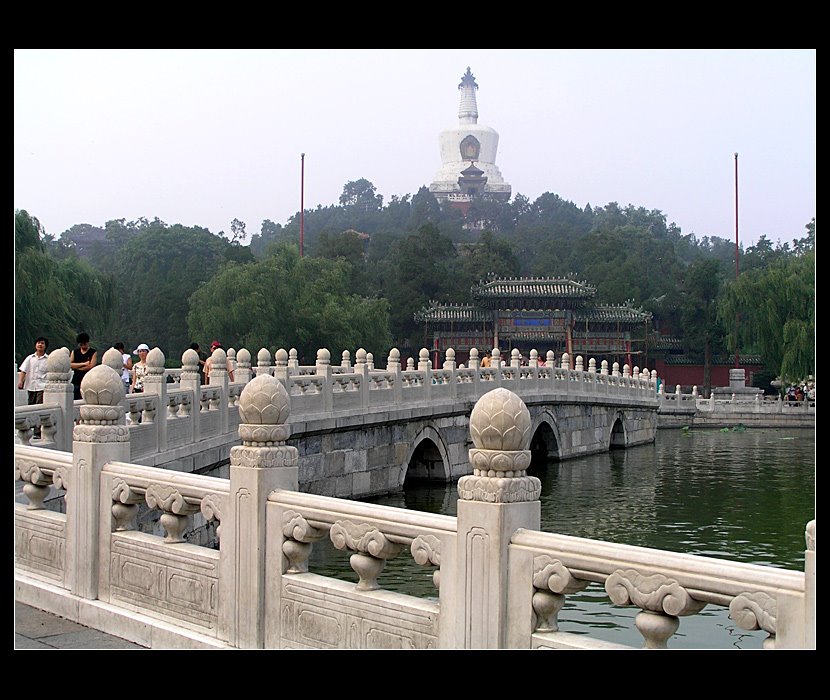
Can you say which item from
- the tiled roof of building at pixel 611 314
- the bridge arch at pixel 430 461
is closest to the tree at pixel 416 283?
the tiled roof of building at pixel 611 314

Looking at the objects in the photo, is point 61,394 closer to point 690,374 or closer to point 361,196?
point 690,374

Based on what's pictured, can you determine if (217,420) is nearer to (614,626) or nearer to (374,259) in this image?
(614,626)

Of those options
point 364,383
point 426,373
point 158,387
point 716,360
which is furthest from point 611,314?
point 158,387

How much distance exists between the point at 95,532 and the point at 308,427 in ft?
32.7

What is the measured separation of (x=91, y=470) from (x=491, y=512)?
104 inches

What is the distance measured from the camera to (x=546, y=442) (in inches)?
1019

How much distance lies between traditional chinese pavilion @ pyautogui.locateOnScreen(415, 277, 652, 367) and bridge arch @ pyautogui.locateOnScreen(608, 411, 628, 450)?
11418mm

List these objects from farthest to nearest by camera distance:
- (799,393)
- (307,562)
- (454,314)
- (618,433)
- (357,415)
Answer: (454,314) < (799,393) < (618,433) < (357,415) < (307,562)

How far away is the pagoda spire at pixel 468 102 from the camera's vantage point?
9594 cm

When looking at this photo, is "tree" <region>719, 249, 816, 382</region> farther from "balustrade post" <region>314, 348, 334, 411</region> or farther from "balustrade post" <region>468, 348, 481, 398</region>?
"balustrade post" <region>314, 348, 334, 411</region>

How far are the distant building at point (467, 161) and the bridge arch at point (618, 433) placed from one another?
58451 millimetres

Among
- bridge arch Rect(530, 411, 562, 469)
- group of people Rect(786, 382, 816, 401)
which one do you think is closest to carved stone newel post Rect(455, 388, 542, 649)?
bridge arch Rect(530, 411, 562, 469)

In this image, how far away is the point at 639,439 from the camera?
1203 inches

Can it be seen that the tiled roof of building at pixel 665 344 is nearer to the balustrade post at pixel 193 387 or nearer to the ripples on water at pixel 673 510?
the ripples on water at pixel 673 510
